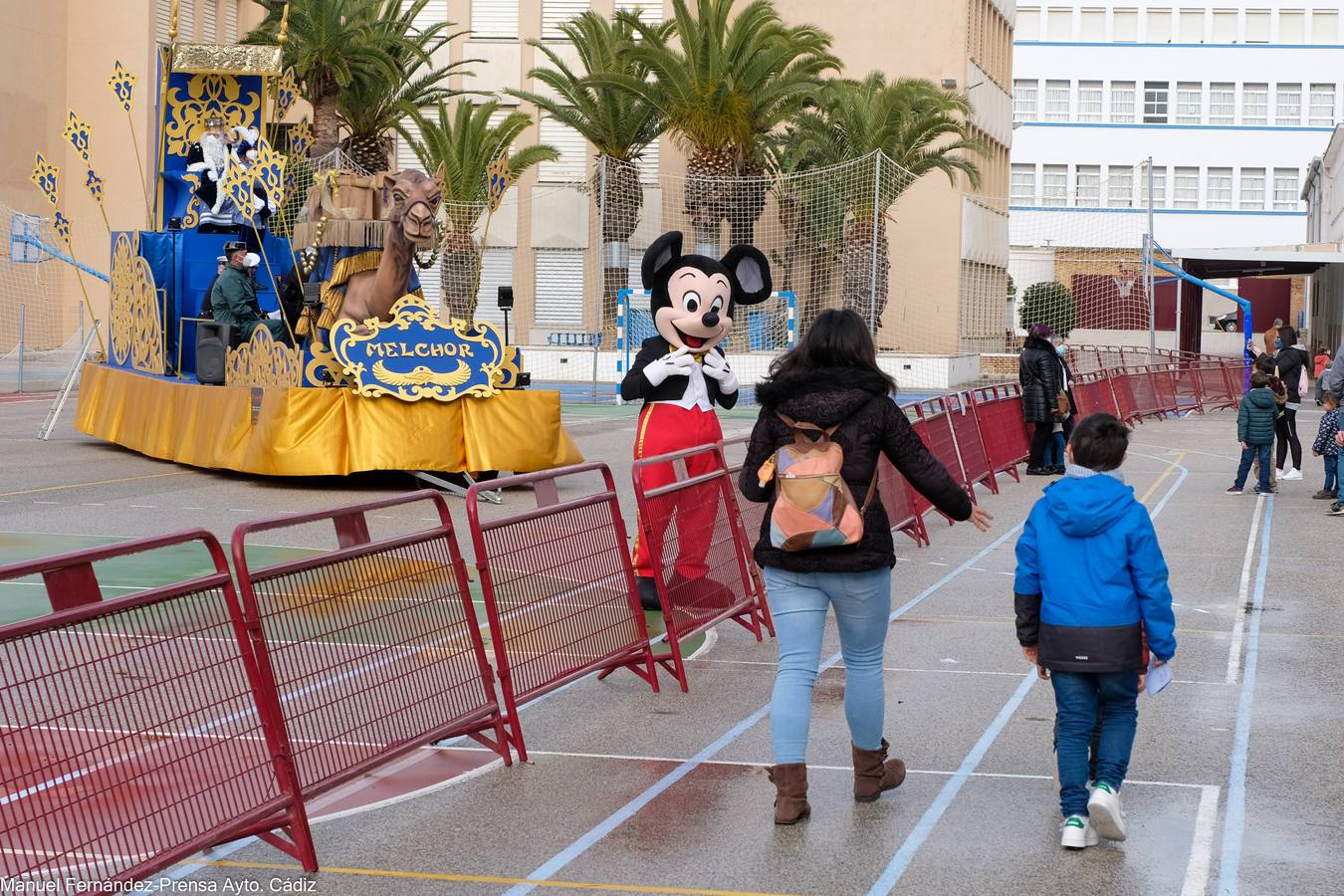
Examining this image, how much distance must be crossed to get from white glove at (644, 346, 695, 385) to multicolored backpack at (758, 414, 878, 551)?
4328mm

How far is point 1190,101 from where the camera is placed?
288 ft

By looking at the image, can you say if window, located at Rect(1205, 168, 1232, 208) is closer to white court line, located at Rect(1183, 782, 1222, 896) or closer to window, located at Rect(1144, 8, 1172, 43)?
window, located at Rect(1144, 8, 1172, 43)

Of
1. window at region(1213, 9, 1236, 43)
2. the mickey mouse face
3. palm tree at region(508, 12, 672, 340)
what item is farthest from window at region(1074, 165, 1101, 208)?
the mickey mouse face

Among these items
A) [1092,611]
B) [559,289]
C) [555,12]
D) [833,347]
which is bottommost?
[1092,611]

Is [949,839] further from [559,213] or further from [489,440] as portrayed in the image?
[559,213]

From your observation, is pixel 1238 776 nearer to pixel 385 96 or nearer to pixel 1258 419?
pixel 1258 419

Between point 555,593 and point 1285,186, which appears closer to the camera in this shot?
point 555,593

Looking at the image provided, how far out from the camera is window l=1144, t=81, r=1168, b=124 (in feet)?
288

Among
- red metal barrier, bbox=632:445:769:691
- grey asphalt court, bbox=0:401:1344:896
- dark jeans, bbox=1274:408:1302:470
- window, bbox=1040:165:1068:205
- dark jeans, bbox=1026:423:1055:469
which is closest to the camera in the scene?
grey asphalt court, bbox=0:401:1344:896

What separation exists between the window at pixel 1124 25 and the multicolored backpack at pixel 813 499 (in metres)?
86.8

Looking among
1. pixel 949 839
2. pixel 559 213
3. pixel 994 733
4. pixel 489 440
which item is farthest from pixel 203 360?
pixel 559 213

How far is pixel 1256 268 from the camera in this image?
47531 mm

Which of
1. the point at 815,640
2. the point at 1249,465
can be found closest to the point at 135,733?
the point at 815,640

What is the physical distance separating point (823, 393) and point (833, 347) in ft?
0.55
